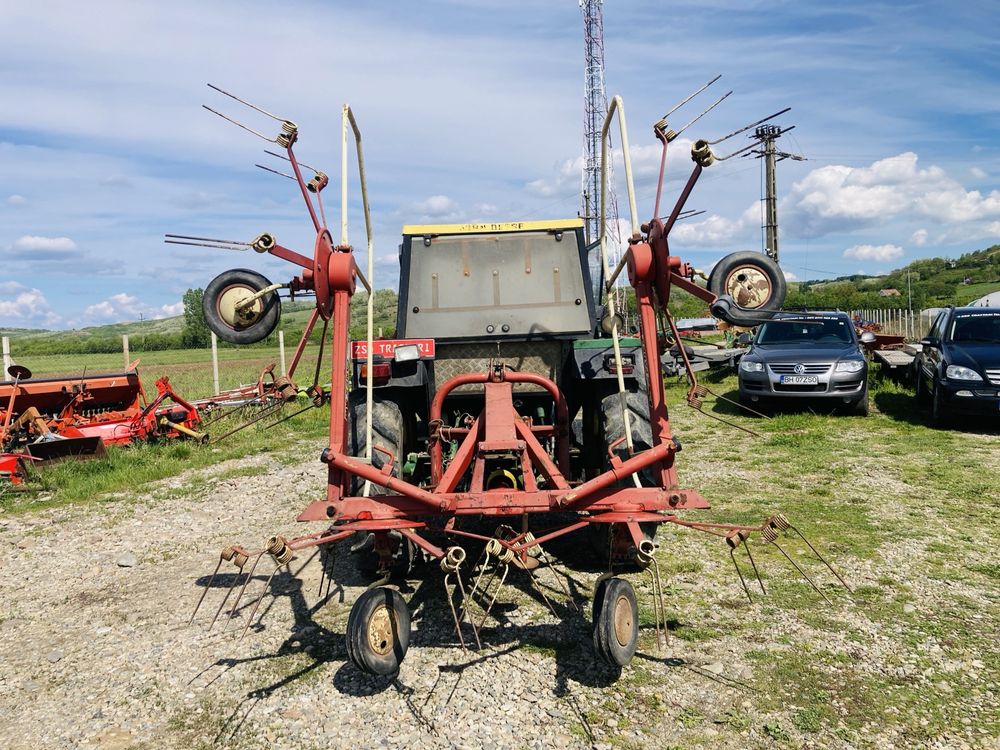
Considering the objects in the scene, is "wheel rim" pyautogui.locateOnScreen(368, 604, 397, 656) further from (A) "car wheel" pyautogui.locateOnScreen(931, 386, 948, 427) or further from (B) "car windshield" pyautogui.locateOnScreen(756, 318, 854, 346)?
(B) "car windshield" pyautogui.locateOnScreen(756, 318, 854, 346)

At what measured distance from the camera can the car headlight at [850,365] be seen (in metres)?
10.5

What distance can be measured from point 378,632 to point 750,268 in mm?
2460

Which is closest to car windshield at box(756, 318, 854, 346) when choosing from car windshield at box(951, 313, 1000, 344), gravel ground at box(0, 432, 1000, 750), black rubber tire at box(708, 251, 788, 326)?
car windshield at box(951, 313, 1000, 344)

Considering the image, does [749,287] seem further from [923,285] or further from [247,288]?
[923,285]

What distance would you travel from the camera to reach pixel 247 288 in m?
3.91

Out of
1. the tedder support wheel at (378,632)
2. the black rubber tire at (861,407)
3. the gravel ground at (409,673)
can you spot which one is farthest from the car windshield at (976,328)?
the tedder support wheel at (378,632)

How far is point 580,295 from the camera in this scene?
19.1 ft

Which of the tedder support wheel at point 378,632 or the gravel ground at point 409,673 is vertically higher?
the tedder support wheel at point 378,632

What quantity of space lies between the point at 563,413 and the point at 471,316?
4.24 ft

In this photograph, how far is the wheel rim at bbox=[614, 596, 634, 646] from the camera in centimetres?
326

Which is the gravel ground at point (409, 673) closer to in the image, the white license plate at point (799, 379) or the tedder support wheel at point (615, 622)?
the tedder support wheel at point (615, 622)

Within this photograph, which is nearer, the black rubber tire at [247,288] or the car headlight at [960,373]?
the black rubber tire at [247,288]

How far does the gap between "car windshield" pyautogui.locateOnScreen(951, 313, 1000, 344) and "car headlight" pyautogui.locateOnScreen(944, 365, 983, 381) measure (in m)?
0.90

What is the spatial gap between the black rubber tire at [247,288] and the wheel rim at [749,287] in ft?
7.72
